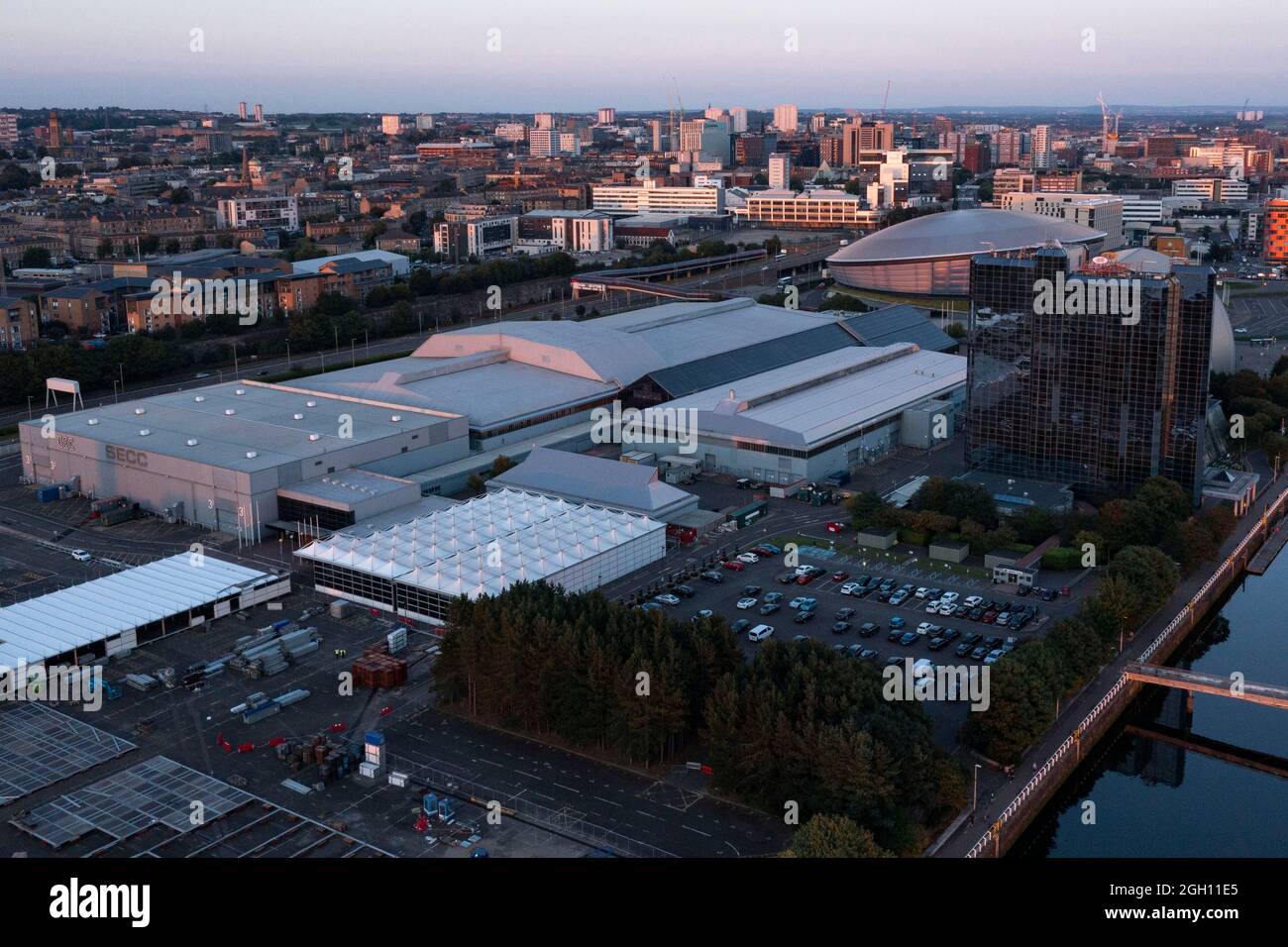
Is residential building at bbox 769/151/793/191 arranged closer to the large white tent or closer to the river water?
the large white tent

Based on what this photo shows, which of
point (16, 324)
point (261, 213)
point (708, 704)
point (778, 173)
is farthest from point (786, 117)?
point (708, 704)

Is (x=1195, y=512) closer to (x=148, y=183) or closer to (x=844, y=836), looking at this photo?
(x=844, y=836)

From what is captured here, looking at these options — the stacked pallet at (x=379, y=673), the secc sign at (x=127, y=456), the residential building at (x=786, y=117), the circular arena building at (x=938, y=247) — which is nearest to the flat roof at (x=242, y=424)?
the secc sign at (x=127, y=456)

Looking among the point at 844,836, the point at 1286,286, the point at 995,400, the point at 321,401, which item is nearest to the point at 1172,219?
the point at 1286,286

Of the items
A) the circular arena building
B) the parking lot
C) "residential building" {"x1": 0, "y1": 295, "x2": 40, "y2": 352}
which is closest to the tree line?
the parking lot

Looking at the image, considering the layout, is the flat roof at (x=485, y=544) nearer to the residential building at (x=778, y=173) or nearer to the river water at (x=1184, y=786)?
the river water at (x=1184, y=786)

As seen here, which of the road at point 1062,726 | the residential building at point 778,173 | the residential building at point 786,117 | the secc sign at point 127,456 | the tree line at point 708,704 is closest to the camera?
the tree line at point 708,704
